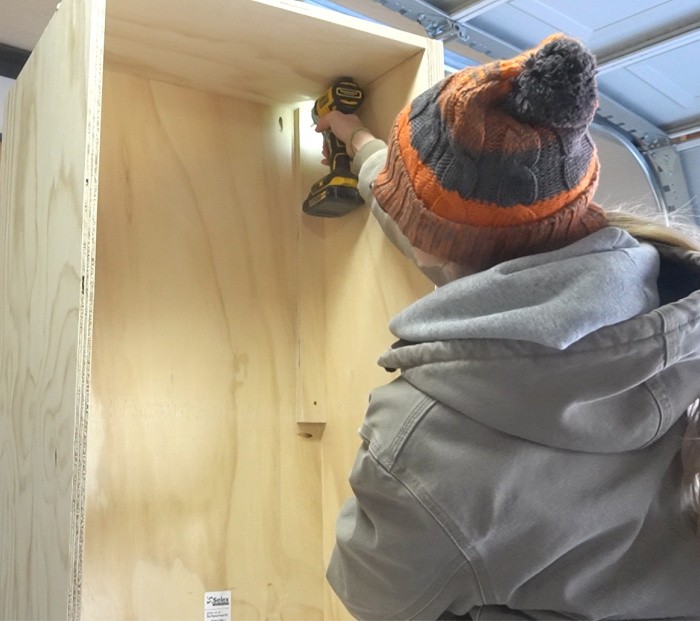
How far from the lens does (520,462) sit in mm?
684

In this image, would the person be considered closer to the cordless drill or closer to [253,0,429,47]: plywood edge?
[253,0,429,47]: plywood edge

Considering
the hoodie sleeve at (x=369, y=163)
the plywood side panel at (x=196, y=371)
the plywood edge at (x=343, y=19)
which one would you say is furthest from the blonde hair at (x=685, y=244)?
the plywood side panel at (x=196, y=371)

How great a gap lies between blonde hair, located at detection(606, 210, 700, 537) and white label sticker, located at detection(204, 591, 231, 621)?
833mm

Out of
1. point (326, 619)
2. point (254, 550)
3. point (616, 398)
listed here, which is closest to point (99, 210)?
point (254, 550)

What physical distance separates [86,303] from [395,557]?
422 mm

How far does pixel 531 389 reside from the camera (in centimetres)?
67

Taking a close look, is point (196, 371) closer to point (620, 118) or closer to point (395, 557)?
point (395, 557)

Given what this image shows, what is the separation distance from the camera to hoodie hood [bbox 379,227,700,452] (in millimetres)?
660

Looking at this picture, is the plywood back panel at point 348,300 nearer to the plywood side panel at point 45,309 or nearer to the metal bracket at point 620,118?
the metal bracket at point 620,118

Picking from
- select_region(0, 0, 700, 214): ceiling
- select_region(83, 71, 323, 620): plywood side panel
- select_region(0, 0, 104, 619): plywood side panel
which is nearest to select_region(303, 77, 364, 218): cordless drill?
select_region(83, 71, 323, 620): plywood side panel

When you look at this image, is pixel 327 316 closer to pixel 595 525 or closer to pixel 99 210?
pixel 99 210

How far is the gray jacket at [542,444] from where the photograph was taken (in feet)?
2.19

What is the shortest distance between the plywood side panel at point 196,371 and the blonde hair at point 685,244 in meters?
0.76

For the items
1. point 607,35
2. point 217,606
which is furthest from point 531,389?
point 607,35
